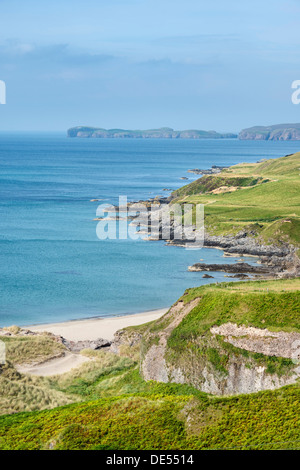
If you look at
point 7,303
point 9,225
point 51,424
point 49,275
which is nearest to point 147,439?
point 51,424

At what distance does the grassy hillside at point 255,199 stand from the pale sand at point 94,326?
33.3m

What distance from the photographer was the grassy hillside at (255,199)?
288 feet

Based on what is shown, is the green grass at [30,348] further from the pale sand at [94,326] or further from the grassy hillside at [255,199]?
the grassy hillside at [255,199]

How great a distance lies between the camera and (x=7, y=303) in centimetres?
6153

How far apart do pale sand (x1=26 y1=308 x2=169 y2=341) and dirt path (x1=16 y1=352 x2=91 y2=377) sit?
785cm

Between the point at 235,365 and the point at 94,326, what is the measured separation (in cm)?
2412

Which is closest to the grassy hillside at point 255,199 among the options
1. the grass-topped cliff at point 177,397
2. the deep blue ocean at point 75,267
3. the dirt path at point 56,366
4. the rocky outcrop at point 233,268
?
the deep blue ocean at point 75,267

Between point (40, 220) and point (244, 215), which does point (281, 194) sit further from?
point (40, 220)

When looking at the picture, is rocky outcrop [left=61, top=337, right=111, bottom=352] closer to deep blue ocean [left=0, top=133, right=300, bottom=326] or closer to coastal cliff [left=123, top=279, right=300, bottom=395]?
deep blue ocean [left=0, top=133, right=300, bottom=326]

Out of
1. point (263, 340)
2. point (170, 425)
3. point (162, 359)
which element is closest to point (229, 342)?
point (263, 340)

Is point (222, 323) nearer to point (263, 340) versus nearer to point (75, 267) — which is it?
point (263, 340)

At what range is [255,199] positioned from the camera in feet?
371

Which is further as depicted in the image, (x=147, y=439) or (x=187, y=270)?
(x=187, y=270)
